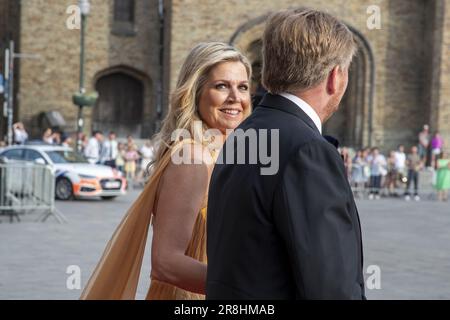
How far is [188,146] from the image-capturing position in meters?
3.15

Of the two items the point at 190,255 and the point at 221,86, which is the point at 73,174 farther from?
the point at 190,255

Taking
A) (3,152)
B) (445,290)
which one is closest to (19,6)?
(3,152)

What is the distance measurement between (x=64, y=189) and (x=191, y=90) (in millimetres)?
15859

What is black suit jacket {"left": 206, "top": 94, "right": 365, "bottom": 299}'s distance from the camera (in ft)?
7.02

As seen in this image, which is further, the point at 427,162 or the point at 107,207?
the point at 427,162

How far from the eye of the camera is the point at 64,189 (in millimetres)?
18641

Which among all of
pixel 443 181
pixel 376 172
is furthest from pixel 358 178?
pixel 443 181

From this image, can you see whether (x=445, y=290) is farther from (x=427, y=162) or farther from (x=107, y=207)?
(x=427, y=162)

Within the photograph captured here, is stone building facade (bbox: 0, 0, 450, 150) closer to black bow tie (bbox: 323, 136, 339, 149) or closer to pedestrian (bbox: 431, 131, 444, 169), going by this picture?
pedestrian (bbox: 431, 131, 444, 169)

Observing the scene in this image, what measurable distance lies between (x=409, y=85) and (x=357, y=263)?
30.4 metres

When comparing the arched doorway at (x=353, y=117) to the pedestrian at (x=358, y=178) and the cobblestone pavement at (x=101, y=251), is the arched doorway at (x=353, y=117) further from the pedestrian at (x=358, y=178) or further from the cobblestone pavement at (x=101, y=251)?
the cobblestone pavement at (x=101, y=251)

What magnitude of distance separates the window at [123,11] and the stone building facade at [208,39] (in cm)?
16

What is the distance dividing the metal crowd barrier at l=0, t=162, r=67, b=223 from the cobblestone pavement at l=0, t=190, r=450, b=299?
1.06 ft
